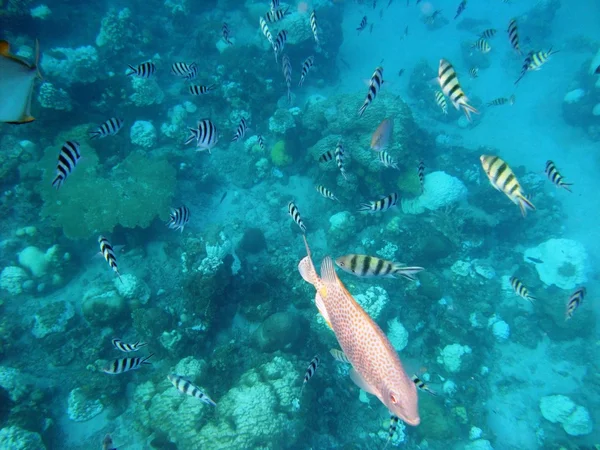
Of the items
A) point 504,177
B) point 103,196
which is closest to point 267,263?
point 103,196

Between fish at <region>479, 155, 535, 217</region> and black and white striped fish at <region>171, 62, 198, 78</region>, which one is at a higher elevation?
black and white striped fish at <region>171, 62, 198, 78</region>

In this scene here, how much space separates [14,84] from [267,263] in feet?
21.2

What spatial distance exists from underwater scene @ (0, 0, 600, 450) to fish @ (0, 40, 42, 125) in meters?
0.01

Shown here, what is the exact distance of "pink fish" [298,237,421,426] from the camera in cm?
198

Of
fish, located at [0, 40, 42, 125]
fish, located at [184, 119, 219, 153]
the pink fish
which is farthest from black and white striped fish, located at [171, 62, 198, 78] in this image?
the pink fish

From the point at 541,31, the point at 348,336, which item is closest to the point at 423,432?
the point at 348,336

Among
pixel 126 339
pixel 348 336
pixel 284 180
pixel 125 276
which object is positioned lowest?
pixel 348 336

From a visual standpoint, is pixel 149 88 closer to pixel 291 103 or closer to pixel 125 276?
pixel 291 103

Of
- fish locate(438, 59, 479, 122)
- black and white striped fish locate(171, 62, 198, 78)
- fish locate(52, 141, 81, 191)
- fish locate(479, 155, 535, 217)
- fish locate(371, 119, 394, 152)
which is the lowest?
fish locate(479, 155, 535, 217)

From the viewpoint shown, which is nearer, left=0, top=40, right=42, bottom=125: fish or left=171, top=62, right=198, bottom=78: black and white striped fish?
left=0, top=40, right=42, bottom=125: fish

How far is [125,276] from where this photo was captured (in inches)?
283

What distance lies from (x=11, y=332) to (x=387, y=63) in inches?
892

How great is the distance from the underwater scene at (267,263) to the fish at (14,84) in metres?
0.01

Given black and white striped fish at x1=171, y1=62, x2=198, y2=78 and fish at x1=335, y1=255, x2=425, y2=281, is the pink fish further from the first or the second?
black and white striped fish at x1=171, y1=62, x2=198, y2=78
